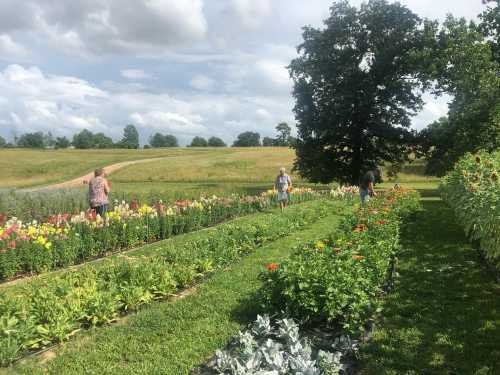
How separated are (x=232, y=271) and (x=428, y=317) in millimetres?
3537

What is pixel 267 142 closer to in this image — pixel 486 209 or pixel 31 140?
pixel 31 140

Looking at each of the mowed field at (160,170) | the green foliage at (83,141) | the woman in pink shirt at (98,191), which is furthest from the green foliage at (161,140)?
the woman in pink shirt at (98,191)

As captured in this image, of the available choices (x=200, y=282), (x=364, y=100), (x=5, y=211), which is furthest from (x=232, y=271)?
(x=364, y=100)

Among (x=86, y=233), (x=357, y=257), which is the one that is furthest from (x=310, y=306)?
(x=86, y=233)

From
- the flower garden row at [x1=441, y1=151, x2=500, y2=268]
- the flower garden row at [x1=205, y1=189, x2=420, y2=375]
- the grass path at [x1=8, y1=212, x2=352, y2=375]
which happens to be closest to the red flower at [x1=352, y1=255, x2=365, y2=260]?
the flower garden row at [x1=205, y1=189, x2=420, y2=375]

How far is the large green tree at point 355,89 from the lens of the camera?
28281 mm

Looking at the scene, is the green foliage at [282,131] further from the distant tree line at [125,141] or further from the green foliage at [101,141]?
the green foliage at [101,141]

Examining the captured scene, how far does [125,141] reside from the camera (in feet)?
433

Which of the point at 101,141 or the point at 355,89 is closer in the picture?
the point at 355,89

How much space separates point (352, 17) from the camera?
1136 inches

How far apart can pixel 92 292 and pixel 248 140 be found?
394 feet

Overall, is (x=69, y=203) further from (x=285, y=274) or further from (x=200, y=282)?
(x=285, y=274)

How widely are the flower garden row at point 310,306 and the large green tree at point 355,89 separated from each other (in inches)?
919

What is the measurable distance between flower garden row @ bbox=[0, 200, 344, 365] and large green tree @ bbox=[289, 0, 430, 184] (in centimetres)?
2133
